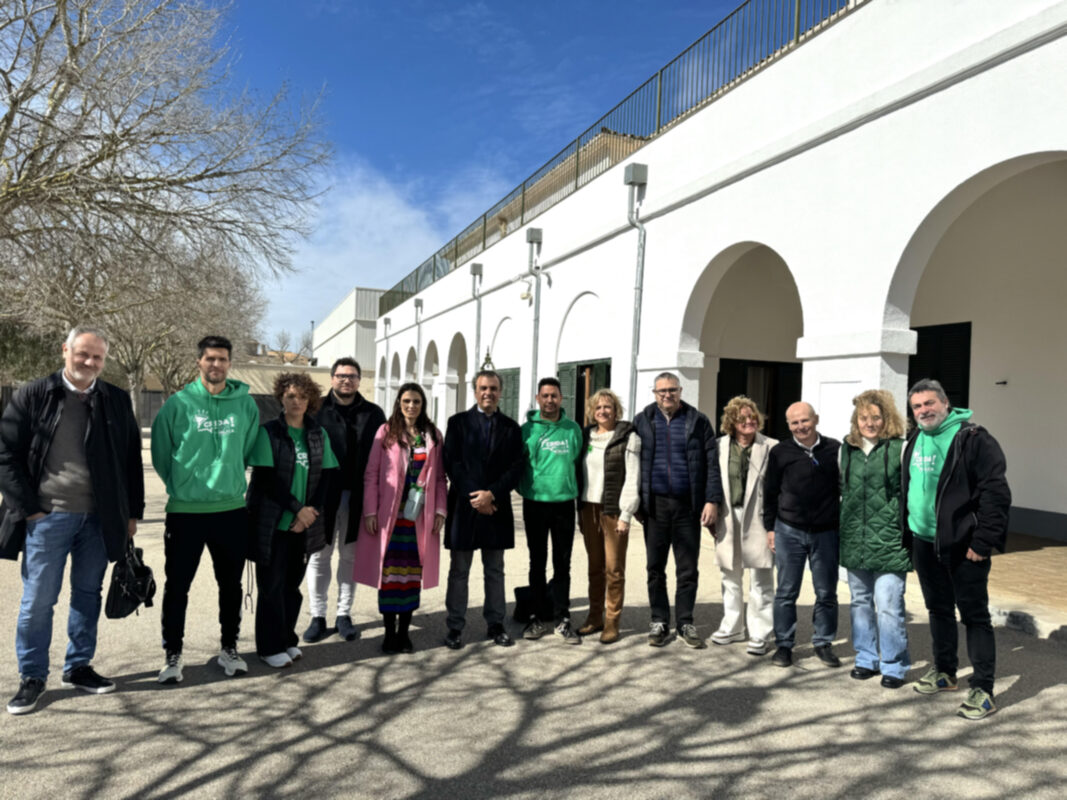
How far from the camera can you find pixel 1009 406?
28.8 feet

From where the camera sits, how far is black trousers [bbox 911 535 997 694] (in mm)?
3785

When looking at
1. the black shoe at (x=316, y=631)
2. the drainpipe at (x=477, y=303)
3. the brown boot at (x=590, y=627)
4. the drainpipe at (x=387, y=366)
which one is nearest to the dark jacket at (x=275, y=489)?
the black shoe at (x=316, y=631)

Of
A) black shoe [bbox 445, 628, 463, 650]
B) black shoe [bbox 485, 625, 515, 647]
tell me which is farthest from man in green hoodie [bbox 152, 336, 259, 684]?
black shoe [bbox 485, 625, 515, 647]

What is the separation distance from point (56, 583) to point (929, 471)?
4.53 meters

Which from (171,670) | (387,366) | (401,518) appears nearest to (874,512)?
(401,518)

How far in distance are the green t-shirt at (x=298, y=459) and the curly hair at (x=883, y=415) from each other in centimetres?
315

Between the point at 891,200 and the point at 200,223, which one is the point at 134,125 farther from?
the point at 891,200

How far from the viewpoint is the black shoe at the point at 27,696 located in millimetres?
3479

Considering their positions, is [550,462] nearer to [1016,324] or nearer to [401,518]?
[401,518]

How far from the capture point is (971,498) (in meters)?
3.74

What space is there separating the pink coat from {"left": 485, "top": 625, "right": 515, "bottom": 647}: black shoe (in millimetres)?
528

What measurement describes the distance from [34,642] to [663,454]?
11.9ft

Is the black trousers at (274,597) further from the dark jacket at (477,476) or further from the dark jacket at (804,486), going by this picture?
the dark jacket at (804,486)

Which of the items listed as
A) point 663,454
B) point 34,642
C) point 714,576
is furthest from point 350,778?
point 714,576
